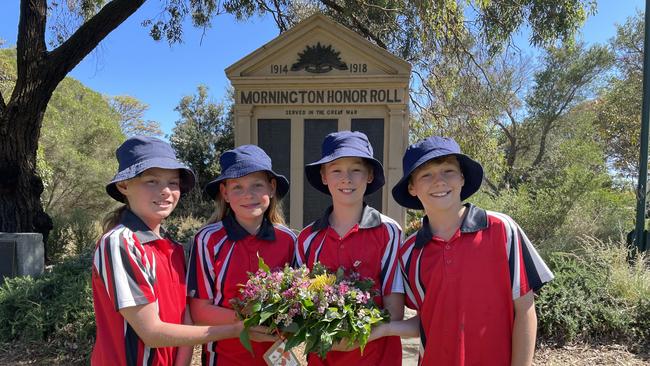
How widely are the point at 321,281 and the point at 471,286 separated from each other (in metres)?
0.68

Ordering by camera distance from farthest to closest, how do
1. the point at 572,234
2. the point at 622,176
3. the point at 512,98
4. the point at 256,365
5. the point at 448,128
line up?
the point at 512,98, the point at 622,176, the point at 448,128, the point at 572,234, the point at 256,365

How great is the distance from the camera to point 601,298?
15.4ft

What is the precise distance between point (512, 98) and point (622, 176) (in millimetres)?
6733

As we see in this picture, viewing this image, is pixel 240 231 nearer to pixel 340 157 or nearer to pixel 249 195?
pixel 249 195

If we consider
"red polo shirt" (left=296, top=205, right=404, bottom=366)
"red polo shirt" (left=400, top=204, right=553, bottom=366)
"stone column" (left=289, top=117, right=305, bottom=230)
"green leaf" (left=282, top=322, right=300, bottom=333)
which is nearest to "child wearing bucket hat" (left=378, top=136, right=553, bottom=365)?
"red polo shirt" (left=400, top=204, right=553, bottom=366)

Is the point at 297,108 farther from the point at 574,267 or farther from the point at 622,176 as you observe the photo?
the point at 622,176

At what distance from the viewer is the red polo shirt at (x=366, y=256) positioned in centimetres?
218

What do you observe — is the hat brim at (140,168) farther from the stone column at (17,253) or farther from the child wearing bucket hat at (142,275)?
the stone column at (17,253)

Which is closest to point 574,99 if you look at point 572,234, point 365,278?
point 572,234

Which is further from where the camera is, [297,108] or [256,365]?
[297,108]

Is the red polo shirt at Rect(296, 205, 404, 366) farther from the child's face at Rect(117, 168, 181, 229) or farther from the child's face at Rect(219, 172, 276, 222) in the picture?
the child's face at Rect(117, 168, 181, 229)

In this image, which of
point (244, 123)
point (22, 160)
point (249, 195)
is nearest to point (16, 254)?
point (22, 160)

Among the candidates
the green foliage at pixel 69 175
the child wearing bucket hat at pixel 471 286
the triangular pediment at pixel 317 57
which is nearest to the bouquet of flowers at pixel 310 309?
the child wearing bucket hat at pixel 471 286

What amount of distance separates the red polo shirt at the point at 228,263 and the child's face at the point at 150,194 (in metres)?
0.29
